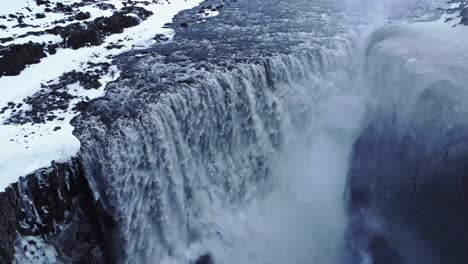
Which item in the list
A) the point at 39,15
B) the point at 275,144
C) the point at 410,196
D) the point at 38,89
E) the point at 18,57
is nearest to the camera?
the point at 410,196

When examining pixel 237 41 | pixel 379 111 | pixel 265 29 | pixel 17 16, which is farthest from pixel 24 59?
pixel 379 111

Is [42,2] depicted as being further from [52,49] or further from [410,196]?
[410,196]

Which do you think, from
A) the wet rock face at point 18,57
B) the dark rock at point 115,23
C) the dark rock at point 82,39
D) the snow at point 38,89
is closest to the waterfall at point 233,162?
the snow at point 38,89

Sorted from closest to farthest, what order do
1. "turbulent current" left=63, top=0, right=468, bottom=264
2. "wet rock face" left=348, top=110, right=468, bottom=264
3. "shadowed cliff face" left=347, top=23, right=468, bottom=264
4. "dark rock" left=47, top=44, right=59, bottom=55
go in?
"wet rock face" left=348, top=110, right=468, bottom=264 → "shadowed cliff face" left=347, top=23, right=468, bottom=264 → "turbulent current" left=63, top=0, right=468, bottom=264 → "dark rock" left=47, top=44, right=59, bottom=55

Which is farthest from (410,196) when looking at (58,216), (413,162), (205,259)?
(58,216)

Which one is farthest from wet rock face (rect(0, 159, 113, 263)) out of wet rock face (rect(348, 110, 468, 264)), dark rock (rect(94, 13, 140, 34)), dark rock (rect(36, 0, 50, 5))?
dark rock (rect(36, 0, 50, 5))

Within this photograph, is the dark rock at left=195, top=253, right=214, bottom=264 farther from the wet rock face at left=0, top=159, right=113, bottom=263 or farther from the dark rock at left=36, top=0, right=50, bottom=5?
the dark rock at left=36, top=0, right=50, bottom=5
